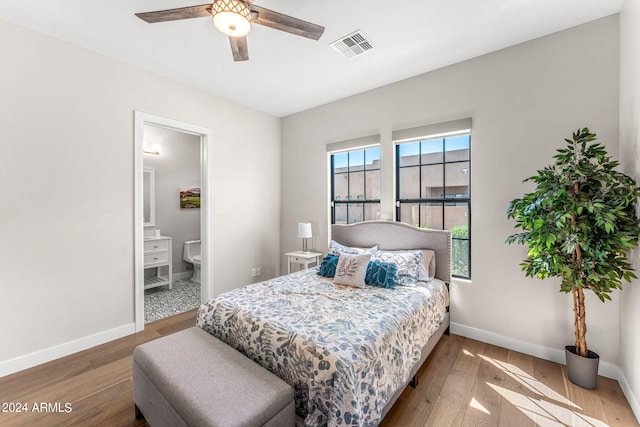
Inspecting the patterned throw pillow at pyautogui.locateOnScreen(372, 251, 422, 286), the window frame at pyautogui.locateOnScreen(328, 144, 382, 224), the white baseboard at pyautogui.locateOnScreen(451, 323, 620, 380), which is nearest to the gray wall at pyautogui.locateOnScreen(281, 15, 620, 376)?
the white baseboard at pyautogui.locateOnScreen(451, 323, 620, 380)

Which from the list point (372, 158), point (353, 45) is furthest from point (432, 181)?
point (353, 45)

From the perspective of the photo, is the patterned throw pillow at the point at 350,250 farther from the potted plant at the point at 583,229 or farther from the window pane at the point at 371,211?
the potted plant at the point at 583,229

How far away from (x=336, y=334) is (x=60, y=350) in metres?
2.69

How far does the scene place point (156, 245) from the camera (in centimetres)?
413

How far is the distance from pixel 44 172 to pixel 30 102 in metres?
0.60

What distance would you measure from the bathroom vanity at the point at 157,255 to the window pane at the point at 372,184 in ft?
10.4

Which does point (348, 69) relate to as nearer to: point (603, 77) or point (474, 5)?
point (474, 5)

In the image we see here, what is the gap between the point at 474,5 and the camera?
6.61ft

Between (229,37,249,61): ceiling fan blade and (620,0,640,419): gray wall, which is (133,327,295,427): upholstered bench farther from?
(620,0,640,419): gray wall

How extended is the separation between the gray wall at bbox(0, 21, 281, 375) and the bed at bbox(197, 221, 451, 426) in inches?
56.3

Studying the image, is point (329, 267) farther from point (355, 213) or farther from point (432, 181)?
point (432, 181)

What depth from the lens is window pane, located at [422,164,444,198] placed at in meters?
3.06

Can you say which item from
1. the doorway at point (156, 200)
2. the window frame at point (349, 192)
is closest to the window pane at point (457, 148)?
the window frame at point (349, 192)

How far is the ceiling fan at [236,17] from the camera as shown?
5.07ft
